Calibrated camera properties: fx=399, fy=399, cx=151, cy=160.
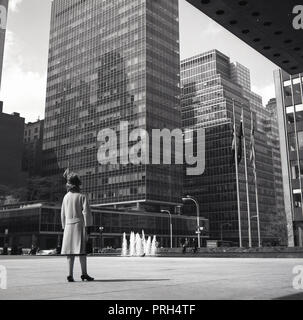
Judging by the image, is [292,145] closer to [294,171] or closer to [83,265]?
[294,171]

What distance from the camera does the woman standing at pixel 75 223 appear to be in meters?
7.04

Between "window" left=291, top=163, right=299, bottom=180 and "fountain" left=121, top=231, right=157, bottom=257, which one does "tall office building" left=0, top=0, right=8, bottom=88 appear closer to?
"fountain" left=121, top=231, right=157, bottom=257

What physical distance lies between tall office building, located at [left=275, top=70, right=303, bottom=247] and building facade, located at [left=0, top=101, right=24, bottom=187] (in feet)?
258

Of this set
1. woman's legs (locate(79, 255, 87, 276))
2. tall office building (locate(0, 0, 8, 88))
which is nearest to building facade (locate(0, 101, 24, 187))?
woman's legs (locate(79, 255, 87, 276))

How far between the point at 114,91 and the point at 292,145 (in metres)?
64.9

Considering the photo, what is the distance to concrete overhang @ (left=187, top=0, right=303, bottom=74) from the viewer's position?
521 centimetres

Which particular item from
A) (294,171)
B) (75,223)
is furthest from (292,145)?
(75,223)

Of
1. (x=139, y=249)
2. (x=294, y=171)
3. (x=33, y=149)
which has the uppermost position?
(x=33, y=149)

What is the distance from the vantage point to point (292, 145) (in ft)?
182

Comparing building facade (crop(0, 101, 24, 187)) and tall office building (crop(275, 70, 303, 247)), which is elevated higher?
building facade (crop(0, 101, 24, 187))

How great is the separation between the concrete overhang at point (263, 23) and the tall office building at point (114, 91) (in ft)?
303

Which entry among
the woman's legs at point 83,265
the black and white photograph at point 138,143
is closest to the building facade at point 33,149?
the black and white photograph at point 138,143
